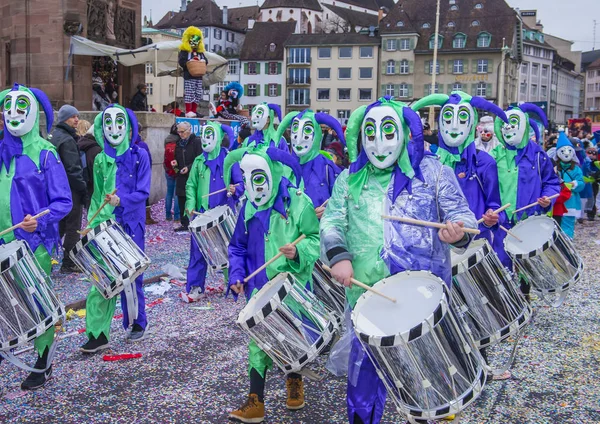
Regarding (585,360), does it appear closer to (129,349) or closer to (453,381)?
(453,381)

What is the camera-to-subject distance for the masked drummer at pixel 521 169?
703cm

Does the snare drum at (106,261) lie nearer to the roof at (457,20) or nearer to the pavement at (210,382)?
the pavement at (210,382)

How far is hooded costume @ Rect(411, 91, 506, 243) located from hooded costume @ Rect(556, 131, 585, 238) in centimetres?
565

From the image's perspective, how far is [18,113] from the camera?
5.07 meters

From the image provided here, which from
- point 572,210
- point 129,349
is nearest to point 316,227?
point 129,349

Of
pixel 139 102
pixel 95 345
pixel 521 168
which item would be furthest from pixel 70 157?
pixel 139 102

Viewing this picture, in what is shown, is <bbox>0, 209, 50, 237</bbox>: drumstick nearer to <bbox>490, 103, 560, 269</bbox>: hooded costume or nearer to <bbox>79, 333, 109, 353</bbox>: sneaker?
<bbox>79, 333, 109, 353</bbox>: sneaker

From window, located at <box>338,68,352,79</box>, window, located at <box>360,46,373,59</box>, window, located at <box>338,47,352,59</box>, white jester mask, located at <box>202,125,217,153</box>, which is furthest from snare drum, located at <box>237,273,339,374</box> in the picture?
window, located at <box>338,47,352,59</box>

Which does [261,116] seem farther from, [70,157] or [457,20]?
[457,20]

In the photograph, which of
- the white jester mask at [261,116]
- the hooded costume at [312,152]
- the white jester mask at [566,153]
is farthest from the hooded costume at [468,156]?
the white jester mask at [566,153]

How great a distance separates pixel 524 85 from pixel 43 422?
241 ft

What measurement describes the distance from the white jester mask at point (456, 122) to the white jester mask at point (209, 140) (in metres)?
3.28

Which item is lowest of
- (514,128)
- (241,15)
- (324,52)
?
(514,128)

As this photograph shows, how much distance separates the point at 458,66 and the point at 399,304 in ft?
196
